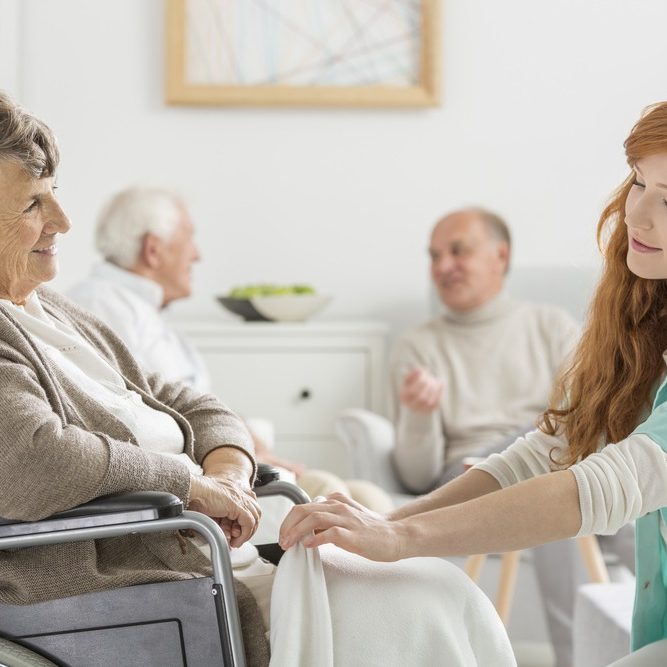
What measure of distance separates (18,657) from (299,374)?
2459 mm

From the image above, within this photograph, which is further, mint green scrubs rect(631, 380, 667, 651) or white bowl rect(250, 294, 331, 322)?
white bowl rect(250, 294, 331, 322)

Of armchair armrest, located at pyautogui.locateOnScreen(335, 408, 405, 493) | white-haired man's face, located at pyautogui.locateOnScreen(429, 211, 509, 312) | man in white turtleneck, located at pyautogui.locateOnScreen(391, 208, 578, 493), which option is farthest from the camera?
white-haired man's face, located at pyautogui.locateOnScreen(429, 211, 509, 312)

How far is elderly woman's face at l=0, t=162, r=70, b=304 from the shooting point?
1537mm

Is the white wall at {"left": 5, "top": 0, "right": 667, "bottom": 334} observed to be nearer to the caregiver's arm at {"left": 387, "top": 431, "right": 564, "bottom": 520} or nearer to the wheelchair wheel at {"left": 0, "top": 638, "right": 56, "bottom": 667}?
the caregiver's arm at {"left": 387, "top": 431, "right": 564, "bottom": 520}

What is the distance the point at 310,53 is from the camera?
4.07 metres

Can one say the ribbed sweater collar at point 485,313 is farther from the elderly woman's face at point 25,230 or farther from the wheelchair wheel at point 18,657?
the wheelchair wheel at point 18,657

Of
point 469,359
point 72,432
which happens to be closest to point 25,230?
point 72,432

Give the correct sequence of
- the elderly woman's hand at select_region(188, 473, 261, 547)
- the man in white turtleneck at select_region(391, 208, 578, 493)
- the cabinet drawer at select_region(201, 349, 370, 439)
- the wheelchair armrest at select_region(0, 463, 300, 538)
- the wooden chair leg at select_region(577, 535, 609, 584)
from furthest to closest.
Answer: the cabinet drawer at select_region(201, 349, 370, 439)
the man in white turtleneck at select_region(391, 208, 578, 493)
the wooden chair leg at select_region(577, 535, 609, 584)
the elderly woman's hand at select_region(188, 473, 261, 547)
the wheelchair armrest at select_region(0, 463, 300, 538)

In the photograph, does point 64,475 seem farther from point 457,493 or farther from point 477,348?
point 477,348

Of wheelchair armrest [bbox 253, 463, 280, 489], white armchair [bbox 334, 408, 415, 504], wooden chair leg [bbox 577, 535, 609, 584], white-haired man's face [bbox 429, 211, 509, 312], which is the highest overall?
white-haired man's face [bbox 429, 211, 509, 312]

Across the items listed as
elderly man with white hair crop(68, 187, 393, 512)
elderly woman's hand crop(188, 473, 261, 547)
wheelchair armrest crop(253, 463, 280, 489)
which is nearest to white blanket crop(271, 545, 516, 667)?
elderly woman's hand crop(188, 473, 261, 547)

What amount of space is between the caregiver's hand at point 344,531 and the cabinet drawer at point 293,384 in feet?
7.62

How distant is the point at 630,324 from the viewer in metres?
1.63

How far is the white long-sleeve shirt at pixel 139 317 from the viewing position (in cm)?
298
